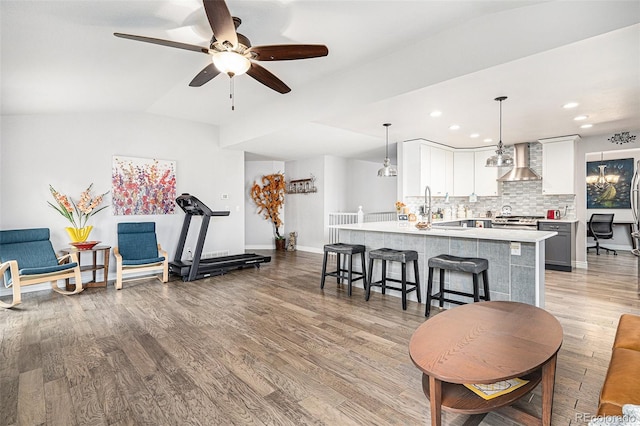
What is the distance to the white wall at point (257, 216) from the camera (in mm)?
8852

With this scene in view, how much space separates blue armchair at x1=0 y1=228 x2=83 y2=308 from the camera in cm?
386

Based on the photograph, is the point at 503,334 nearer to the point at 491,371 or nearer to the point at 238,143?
the point at 491,371

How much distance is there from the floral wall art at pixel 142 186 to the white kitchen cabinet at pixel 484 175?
647 cm

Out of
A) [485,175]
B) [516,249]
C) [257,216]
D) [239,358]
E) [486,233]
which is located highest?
[485,175]

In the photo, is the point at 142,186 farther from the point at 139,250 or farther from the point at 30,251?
the point at 30,251

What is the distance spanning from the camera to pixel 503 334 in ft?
6.13

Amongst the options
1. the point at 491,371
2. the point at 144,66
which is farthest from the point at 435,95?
the point at 144,66

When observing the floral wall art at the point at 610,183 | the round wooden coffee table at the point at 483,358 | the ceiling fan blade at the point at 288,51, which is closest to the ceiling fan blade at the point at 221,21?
the ceiling fan blade at the point at 288,51

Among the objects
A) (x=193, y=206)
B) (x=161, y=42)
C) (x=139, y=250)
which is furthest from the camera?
(x=193, y=206)

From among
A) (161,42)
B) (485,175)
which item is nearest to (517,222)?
(485,175)

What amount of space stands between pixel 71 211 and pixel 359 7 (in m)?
5.11

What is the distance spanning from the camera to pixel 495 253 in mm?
3430

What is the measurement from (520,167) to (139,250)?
7.41 meters

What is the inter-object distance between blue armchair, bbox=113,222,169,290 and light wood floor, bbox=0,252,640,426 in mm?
590
